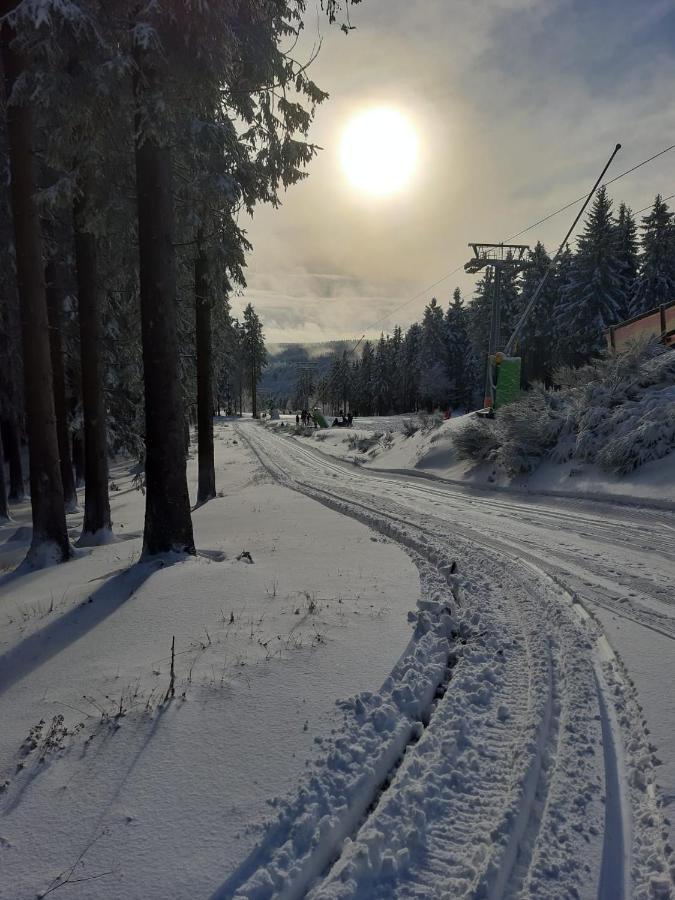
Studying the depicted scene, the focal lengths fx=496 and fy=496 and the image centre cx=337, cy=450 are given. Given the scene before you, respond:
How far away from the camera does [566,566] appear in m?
6.24

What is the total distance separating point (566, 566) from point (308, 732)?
4.43 metres

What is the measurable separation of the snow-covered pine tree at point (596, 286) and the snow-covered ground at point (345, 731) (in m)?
36.2

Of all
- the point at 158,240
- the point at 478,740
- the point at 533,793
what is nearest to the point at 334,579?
the point at 478,740

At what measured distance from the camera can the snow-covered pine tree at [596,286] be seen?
37844mm

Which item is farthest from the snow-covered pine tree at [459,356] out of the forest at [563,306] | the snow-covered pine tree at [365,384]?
the snow-covered pine tree at [365,384]

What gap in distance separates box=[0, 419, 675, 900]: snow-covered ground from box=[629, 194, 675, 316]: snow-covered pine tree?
36230 mm

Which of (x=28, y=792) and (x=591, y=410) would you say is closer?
(x=28, y=792)

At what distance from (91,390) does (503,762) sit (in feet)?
33.2

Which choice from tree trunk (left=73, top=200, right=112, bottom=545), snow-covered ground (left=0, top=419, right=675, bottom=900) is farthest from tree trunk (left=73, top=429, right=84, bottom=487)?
snow-covered ground (left=0, top=419, right=675, bottom=900)

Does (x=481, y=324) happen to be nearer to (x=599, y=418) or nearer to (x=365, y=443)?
(x=365, y=443)

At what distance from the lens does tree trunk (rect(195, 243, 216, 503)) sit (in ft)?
44.0

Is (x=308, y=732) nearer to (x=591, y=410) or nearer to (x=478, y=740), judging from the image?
(x=478, y=740)

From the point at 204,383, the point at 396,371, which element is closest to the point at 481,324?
the point at 396,371

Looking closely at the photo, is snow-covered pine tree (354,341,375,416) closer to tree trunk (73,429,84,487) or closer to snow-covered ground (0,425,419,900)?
tree trunk (73,429,84,487)
